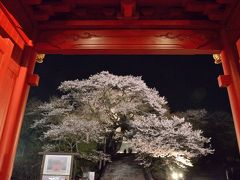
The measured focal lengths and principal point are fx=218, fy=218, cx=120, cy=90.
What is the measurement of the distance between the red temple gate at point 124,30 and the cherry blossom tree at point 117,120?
35.7 ft

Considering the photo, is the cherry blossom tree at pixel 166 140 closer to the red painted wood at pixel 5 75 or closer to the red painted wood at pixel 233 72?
the red painted wood at pixel 233 72

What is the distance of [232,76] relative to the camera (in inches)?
101

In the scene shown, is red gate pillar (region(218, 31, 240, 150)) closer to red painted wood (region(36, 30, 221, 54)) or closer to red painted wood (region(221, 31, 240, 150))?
red painted wood (region(221, 31, 240, 150))

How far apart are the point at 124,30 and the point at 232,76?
1444 millimetres

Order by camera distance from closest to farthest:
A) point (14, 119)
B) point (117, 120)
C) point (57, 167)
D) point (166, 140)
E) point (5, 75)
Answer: point (5, 75)
point (14, 119)
point (57, 167)
point (166, 140)
point (117, 120)

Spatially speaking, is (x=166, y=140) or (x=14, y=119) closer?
(x=14, y=119)

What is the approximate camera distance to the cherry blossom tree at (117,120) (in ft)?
43.7

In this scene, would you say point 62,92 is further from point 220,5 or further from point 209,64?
point 220,5

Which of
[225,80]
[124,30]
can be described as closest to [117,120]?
[124,30]

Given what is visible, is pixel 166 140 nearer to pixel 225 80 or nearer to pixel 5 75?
pixel 225 80

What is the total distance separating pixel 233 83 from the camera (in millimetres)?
2541

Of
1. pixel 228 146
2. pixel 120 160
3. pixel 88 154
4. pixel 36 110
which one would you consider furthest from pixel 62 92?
pixel 228 146

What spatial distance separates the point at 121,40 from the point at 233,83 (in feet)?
4.76

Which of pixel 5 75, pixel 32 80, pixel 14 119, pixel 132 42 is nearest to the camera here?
pixel 5 75
